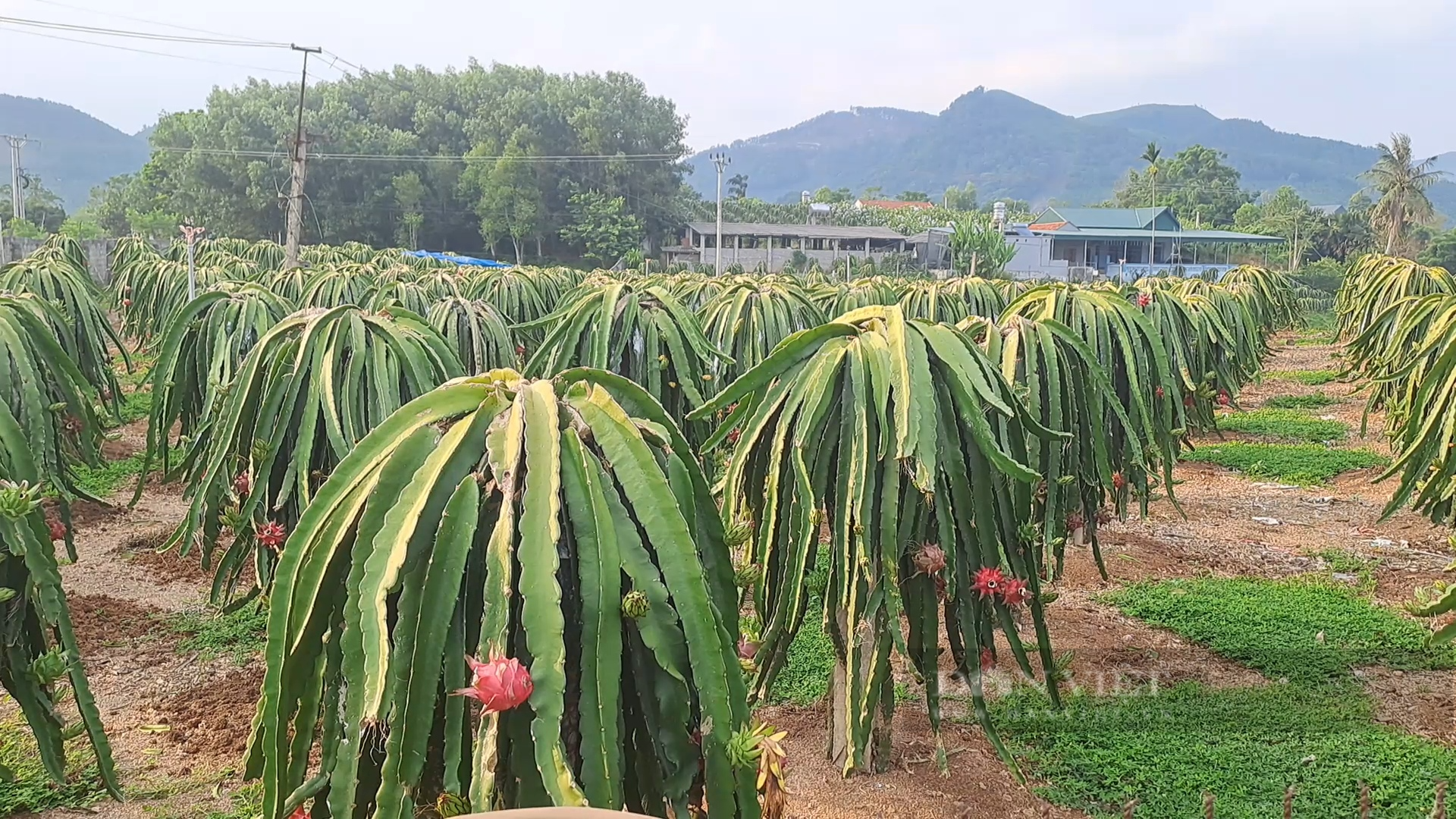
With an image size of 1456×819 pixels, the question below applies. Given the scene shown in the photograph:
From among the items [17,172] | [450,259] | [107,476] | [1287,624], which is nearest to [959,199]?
[450,259]

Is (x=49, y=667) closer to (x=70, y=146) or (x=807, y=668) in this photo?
(x=807, y=668)

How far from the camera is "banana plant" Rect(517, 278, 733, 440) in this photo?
526 cm

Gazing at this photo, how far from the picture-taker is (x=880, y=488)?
3.60 metres

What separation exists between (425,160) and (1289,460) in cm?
4274

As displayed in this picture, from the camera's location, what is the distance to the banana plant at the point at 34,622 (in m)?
3.04

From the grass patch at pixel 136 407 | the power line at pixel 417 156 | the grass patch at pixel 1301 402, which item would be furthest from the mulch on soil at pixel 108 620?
the power line at pixel 417 156

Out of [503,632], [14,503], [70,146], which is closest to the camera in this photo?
[503,632]

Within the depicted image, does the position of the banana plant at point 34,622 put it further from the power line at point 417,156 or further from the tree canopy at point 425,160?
the power line at point 417,156

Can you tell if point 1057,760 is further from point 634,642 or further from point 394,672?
point 394,672

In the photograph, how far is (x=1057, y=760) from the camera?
14.9 feet

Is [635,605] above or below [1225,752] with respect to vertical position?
above

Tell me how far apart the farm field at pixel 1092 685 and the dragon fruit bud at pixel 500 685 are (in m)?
0.59

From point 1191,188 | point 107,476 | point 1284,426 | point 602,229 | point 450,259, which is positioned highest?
point 1191,188

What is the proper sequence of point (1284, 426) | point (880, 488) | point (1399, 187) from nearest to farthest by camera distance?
point (880, 488)
point (1284, 426)
point (1399, 187)
